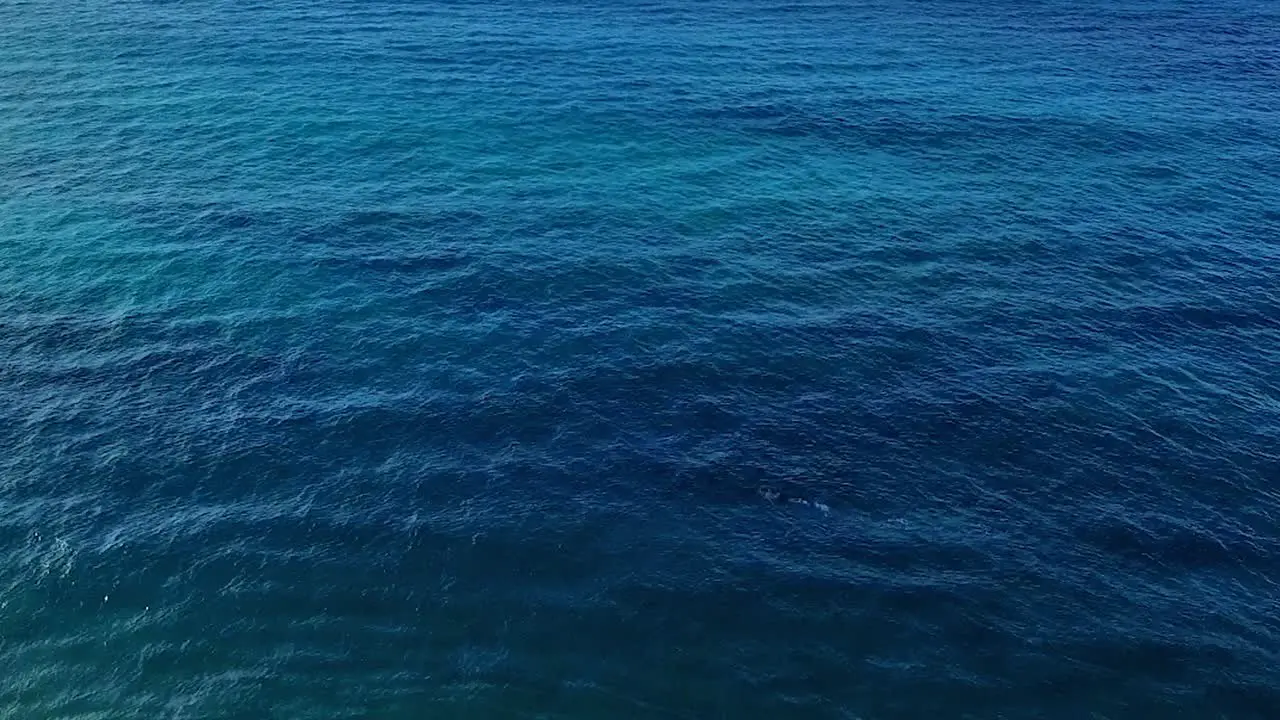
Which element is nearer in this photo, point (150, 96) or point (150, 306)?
point (150, 306)

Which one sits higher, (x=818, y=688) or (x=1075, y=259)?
(x=1075, y=259)

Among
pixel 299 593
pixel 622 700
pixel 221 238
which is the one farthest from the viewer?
pixel 221 238

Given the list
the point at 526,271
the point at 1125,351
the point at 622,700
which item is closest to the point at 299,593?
the point at 622,700

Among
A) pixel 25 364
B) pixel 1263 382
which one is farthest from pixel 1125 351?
pixel 25 364

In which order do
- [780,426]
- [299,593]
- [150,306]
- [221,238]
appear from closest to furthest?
[299,593] → [780,426] → [150,306] → [221,238]

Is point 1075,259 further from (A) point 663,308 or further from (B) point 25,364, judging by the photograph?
(B) point 25,364

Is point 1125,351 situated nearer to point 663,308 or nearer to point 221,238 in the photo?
point 663,308
